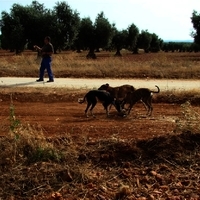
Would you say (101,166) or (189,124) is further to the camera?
(189,124)

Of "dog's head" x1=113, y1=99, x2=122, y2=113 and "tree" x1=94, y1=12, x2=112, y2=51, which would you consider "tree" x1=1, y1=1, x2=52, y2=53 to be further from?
"dog's head" x1=113, y1=99, x2=122, y2=113

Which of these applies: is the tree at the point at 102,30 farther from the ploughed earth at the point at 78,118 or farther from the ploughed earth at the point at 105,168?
the ploughed earth at the point at 105,168

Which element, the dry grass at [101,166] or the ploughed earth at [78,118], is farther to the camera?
the ploughed earth at [78,118]

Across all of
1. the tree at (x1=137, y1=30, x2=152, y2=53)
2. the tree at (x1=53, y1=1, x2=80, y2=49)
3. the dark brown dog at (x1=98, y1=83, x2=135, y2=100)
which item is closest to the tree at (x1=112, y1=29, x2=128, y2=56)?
the tree at (x1=137, y1=30, x2=152, y2=53)

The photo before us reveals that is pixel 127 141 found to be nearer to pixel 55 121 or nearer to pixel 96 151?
pixel 96 151

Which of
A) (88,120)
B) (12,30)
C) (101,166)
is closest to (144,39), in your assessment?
(12,30)

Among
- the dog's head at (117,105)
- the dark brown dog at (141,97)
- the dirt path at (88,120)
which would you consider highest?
the dark brown dog at (141,97)

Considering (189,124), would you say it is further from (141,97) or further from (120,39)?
(120,39)

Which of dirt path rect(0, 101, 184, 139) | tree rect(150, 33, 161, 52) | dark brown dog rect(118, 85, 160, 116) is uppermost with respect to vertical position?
tree rect(150, 33, 161, 52)

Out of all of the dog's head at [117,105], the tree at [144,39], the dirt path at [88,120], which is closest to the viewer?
the dirt path at [88,120]

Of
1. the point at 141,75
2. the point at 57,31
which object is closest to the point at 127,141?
the point at 141,75

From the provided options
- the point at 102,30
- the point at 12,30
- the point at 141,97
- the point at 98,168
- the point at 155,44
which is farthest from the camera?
the point at 155,44

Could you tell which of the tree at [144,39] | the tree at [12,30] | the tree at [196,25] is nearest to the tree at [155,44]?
the tree at [144,39]

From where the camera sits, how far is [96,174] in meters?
6.30
